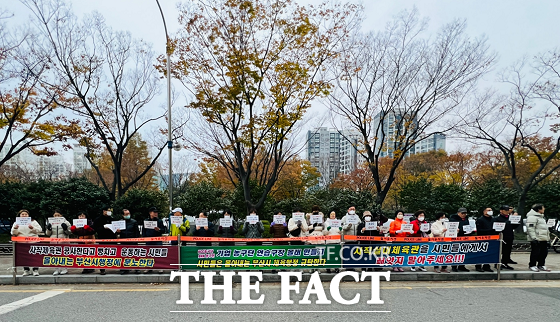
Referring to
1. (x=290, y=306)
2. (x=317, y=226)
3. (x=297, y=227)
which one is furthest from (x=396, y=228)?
(x=290, y=306)

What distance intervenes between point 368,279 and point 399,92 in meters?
11.9

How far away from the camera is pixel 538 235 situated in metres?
9.19

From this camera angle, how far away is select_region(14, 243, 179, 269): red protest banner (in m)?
8.59

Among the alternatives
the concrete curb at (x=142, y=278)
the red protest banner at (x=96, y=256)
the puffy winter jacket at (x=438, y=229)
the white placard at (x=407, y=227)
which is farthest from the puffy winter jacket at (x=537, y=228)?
the red protest banner at (x=96, y=256)

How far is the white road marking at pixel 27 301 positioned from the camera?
6227mm

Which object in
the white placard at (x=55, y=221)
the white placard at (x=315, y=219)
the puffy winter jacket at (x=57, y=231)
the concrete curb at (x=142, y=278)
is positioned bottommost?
the concrete curb at (x=142, y=278)

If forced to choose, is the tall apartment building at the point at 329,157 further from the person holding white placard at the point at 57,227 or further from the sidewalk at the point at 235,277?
the person holding white placard at the point at 57,227

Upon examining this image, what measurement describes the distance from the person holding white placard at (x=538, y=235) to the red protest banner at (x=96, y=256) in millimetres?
9197

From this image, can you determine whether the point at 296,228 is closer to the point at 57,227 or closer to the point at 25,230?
the point at 57,227

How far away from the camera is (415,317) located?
18.8 ft

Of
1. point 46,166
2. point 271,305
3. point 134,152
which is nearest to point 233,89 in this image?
point 271,305

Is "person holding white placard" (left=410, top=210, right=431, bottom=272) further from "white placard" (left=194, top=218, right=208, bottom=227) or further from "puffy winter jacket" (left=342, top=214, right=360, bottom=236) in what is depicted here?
"white placard" (left=194, top=218, right=208, bottom=227)

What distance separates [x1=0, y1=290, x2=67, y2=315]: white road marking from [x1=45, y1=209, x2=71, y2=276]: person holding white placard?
1.59 meters

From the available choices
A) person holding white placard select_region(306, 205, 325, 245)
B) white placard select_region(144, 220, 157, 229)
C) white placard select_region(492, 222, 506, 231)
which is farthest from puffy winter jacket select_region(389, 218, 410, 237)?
white placard select_region(144, 220, 157, 229)
